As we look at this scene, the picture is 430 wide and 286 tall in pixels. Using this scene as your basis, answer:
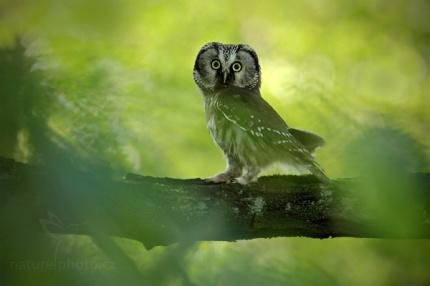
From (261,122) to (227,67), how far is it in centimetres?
19

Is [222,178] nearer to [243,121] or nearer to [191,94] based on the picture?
[243,121]

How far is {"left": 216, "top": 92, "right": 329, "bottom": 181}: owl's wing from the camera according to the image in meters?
1.15

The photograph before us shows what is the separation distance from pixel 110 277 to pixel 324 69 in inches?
39.4

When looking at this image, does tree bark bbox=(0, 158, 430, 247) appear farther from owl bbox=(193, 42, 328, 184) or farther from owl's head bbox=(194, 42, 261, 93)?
owl's head bbox=(194, 42, 261, 93)

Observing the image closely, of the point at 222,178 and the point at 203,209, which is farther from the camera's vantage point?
the point at 222,178

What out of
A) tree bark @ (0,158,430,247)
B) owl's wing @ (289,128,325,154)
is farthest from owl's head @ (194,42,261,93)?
tree bark @ (0,158,430,247)

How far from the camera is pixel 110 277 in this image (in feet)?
1.65

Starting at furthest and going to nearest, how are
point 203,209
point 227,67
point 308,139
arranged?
point 227,67
point 308,139
point 203,209

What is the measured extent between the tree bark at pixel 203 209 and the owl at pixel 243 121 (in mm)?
121

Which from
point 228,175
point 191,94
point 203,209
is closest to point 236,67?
point 191,94

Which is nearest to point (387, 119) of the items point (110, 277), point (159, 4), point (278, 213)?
point (278, 213)

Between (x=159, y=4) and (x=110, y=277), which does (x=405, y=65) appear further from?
(x=110, y=277)

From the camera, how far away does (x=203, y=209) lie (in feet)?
3.04

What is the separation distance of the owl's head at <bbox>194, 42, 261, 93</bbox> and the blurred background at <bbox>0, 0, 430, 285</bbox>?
0.16 ft
